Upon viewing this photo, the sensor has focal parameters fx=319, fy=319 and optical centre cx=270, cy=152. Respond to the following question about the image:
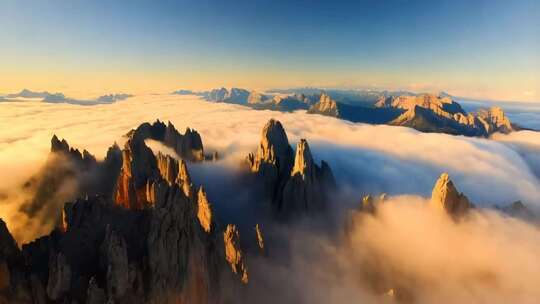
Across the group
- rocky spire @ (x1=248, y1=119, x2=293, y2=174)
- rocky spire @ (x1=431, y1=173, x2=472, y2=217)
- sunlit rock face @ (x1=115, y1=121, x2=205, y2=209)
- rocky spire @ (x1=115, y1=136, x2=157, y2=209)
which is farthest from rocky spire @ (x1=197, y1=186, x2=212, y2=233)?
rocky spire @ (x1=431, y1=173, x2=472, y2=217)

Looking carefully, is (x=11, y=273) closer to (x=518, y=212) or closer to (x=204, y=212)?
(x=204, y=212)

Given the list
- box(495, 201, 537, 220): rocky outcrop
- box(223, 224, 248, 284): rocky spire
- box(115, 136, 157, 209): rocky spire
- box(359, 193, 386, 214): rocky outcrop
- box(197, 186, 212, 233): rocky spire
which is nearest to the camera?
box(223, 224, 248, 284): rocky spire

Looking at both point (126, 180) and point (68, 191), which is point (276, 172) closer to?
point (126, 180)

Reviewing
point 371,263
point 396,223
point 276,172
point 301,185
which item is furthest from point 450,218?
point 276,172

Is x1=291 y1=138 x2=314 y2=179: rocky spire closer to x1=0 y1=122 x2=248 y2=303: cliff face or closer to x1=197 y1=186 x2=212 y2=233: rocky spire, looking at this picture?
x1=197 y1=186 x2=212 y2=233: rocky spire

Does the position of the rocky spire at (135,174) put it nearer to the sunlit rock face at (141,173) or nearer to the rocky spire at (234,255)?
the sunlit rock face at (141,173)

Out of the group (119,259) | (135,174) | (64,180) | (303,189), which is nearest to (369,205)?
(303,189)
